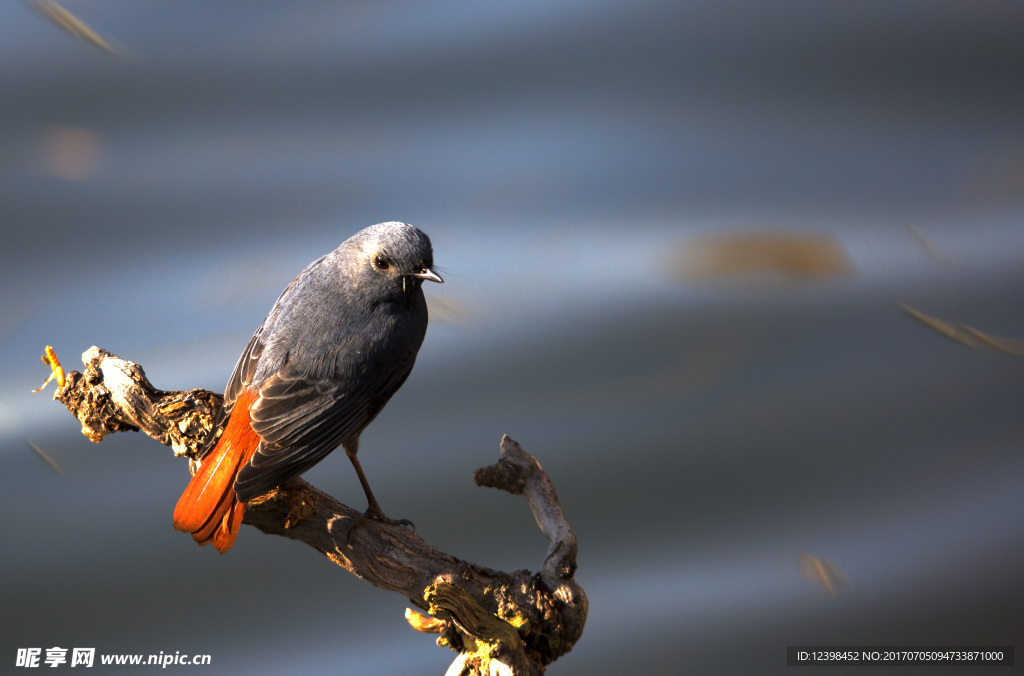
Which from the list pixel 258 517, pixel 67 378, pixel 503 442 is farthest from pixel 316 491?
pixel 67 378

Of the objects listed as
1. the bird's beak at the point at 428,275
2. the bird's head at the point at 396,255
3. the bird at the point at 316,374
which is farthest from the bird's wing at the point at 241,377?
the bird's beak at the point at 428,275

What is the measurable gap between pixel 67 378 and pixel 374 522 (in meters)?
0.74

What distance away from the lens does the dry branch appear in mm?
1990

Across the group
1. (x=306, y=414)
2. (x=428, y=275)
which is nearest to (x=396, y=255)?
(x=428, y=275)

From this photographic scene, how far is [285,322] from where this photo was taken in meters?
2.11

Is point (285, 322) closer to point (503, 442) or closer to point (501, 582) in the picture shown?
point (503, 442)

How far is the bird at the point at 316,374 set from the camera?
187 cm

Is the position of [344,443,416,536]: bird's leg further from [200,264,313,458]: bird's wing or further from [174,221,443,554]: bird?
[200,264,313,458]: bird's wing

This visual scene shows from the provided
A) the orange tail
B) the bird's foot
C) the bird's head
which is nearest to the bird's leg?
the bird's foot

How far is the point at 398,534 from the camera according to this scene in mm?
2053

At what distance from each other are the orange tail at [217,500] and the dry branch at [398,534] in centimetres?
12

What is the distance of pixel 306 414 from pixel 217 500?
9.7 inches

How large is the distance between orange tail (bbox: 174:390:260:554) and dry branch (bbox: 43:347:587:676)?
121 millimetres

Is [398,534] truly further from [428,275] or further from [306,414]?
[428,275]
